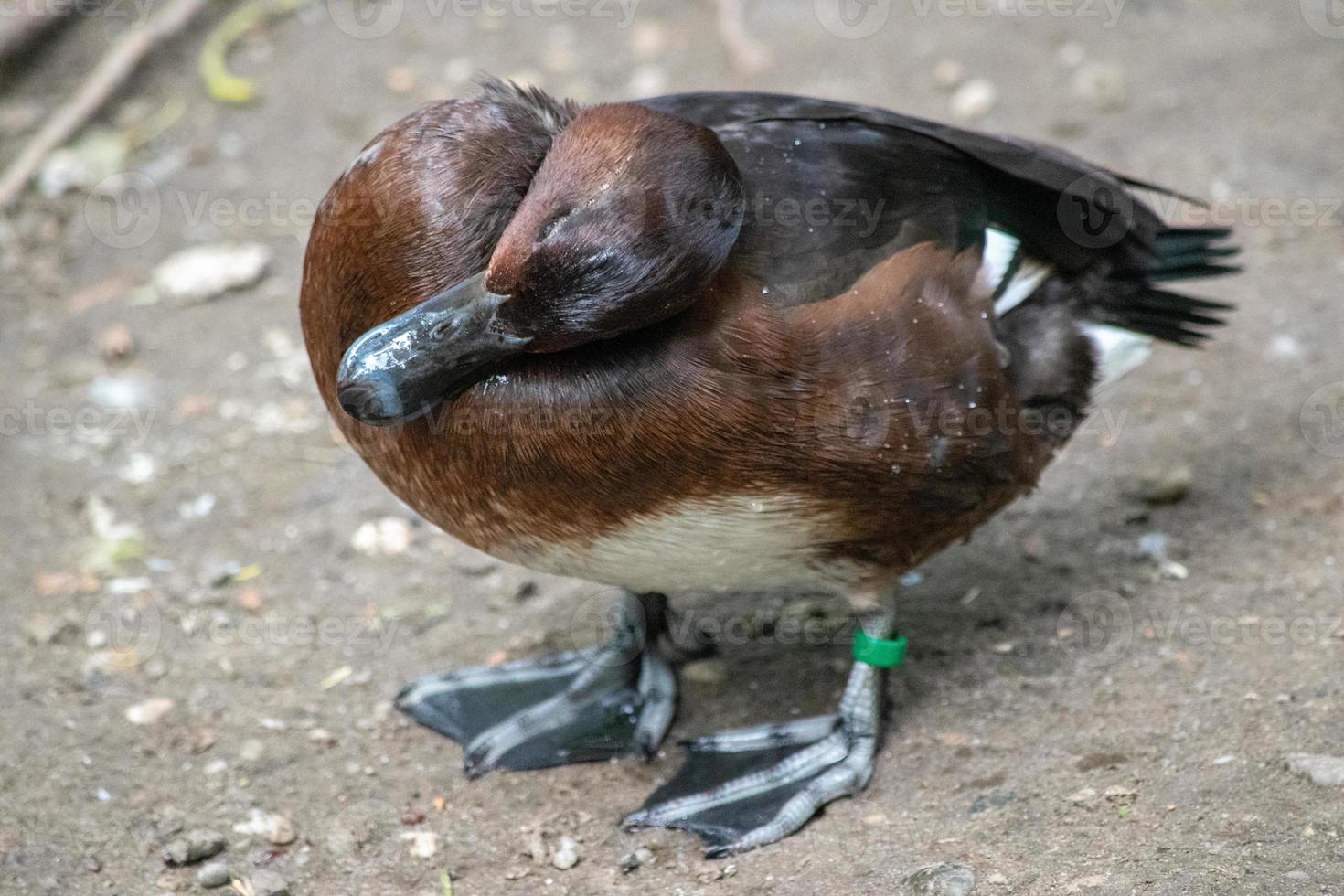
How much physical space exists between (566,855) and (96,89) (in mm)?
4400

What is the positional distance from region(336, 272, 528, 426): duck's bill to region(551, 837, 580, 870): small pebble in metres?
1.10

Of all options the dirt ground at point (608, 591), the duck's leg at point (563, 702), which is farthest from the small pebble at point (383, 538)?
the duck's leg at point (563, 702)

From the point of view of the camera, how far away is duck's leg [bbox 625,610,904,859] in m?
3.23

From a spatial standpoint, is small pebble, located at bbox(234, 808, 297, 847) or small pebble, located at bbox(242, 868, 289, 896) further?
small pebble, located at bbox(234, 808, 297, 847)

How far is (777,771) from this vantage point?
3395mm

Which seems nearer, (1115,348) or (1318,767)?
(1318,767)

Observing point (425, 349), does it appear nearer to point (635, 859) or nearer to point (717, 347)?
point (717, 347)

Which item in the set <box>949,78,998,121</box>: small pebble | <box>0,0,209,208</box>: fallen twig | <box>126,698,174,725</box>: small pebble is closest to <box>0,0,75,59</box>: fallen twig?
<box>0,0,209,208</box>: fallen twig

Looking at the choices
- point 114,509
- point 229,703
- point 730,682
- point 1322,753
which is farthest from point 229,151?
point 1322,753

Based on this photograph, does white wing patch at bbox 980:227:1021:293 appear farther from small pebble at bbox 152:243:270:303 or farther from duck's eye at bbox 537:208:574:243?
small pebble at bbox 152:243:270:303

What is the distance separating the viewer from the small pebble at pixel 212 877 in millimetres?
3012

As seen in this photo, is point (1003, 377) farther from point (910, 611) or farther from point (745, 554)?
point (910, 611)

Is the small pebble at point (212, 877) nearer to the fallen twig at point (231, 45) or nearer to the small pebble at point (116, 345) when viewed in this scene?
the small pebble at point (116, 345)

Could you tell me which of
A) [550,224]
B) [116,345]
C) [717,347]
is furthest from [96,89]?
[717,347]
